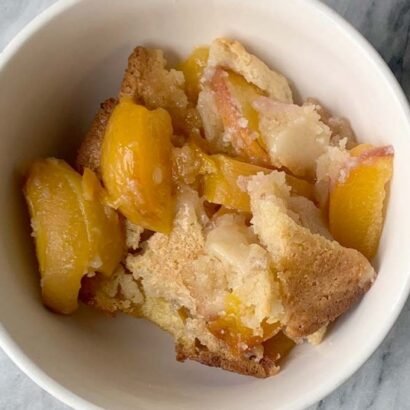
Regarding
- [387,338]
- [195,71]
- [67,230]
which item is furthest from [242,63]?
[387,338]

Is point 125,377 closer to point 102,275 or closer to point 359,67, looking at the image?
point 102,275

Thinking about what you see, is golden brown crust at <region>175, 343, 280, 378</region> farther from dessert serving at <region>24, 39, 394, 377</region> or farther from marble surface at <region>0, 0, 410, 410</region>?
marble surface at <region>0, 0, 410, 410</region>

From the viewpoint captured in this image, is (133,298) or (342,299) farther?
(133,298)

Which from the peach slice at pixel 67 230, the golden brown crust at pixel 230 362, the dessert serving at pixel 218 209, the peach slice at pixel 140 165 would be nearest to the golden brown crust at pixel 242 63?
the dessert serving at pixel 218 209

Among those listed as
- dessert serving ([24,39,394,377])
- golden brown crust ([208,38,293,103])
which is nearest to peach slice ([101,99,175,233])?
dessert serving ([24,39,394,377])

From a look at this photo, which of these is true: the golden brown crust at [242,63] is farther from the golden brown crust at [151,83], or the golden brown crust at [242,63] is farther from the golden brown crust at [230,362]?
the golden brown crust at [230,362]

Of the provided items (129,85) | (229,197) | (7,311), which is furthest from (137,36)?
(7,311)
